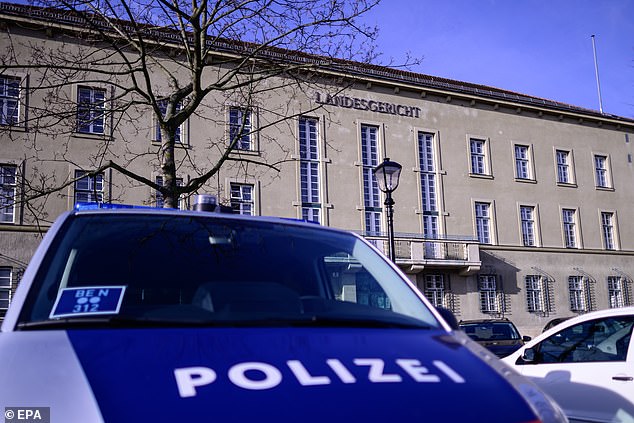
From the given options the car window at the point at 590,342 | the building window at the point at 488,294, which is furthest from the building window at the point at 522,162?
the car window at the point at 590,342

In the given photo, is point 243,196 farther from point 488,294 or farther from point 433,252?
point 488,294

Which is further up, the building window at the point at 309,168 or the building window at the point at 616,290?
the building window at the point at 309,168

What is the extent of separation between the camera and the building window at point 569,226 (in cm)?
3947

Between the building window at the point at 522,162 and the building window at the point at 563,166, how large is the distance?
2395 mm

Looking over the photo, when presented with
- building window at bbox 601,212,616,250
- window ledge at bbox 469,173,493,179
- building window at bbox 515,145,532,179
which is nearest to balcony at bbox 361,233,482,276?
window ledge at bbox 469,173,493,179

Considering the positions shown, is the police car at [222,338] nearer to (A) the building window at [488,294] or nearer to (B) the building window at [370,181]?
(B) the building window at [370,181]

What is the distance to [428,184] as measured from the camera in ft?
116

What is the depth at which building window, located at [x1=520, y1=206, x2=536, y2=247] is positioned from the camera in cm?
3789

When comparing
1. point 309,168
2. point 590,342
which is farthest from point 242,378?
point 309,168

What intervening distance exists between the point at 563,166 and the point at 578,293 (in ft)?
25.9

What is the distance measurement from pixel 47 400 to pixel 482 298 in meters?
35.5

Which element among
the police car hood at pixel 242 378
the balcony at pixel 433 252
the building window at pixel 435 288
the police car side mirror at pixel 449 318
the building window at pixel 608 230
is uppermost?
the building window at pixel 608 230

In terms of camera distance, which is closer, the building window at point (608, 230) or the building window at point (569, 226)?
the building window at point (569, 226)

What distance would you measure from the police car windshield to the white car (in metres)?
2.94
